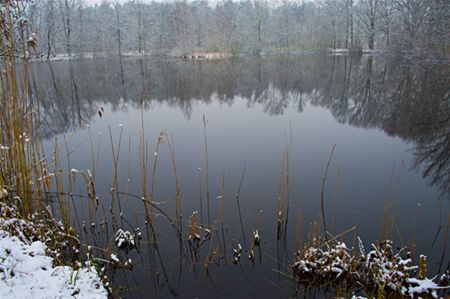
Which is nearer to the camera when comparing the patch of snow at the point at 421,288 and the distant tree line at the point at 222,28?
the patch of snow at the point at 421,288

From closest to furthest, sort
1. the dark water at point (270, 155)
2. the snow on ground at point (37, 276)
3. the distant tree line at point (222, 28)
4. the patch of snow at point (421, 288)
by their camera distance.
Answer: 1. the snow on ground at point (37, 276)
2. the patch of snow at point (421, 288)
3. the dark water at point (270, 155)
4. the distant tree line at point (222, 28)

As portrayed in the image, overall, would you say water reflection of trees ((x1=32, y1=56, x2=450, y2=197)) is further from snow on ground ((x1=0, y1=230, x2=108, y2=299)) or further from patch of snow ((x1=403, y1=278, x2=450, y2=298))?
snow on ground ((x1=0, y1=230, x2=108, y2=299))

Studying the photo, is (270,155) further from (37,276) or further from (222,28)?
(222,28)

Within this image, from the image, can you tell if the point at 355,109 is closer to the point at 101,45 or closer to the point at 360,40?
the point at 360,40

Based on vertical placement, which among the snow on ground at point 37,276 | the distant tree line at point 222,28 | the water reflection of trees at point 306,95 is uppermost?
the distant tree line at point 222,28

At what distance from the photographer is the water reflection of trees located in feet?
23.6

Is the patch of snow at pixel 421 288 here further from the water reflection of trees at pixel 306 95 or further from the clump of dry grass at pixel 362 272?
the water reflection of trees at pixel 306 95

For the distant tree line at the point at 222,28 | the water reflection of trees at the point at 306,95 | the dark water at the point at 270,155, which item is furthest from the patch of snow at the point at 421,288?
the distant tree line at the point at 222,28

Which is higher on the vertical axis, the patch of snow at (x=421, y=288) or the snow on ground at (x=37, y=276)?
the snow on ground at (x=37, y=276)

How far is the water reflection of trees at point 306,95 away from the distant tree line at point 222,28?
9817 millimetres

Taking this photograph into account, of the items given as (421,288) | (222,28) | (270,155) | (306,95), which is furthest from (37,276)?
(222,28)

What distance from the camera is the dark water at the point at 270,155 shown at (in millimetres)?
3119

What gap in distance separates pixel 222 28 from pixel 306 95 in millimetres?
21204

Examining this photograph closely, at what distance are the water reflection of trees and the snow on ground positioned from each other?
2919mm
